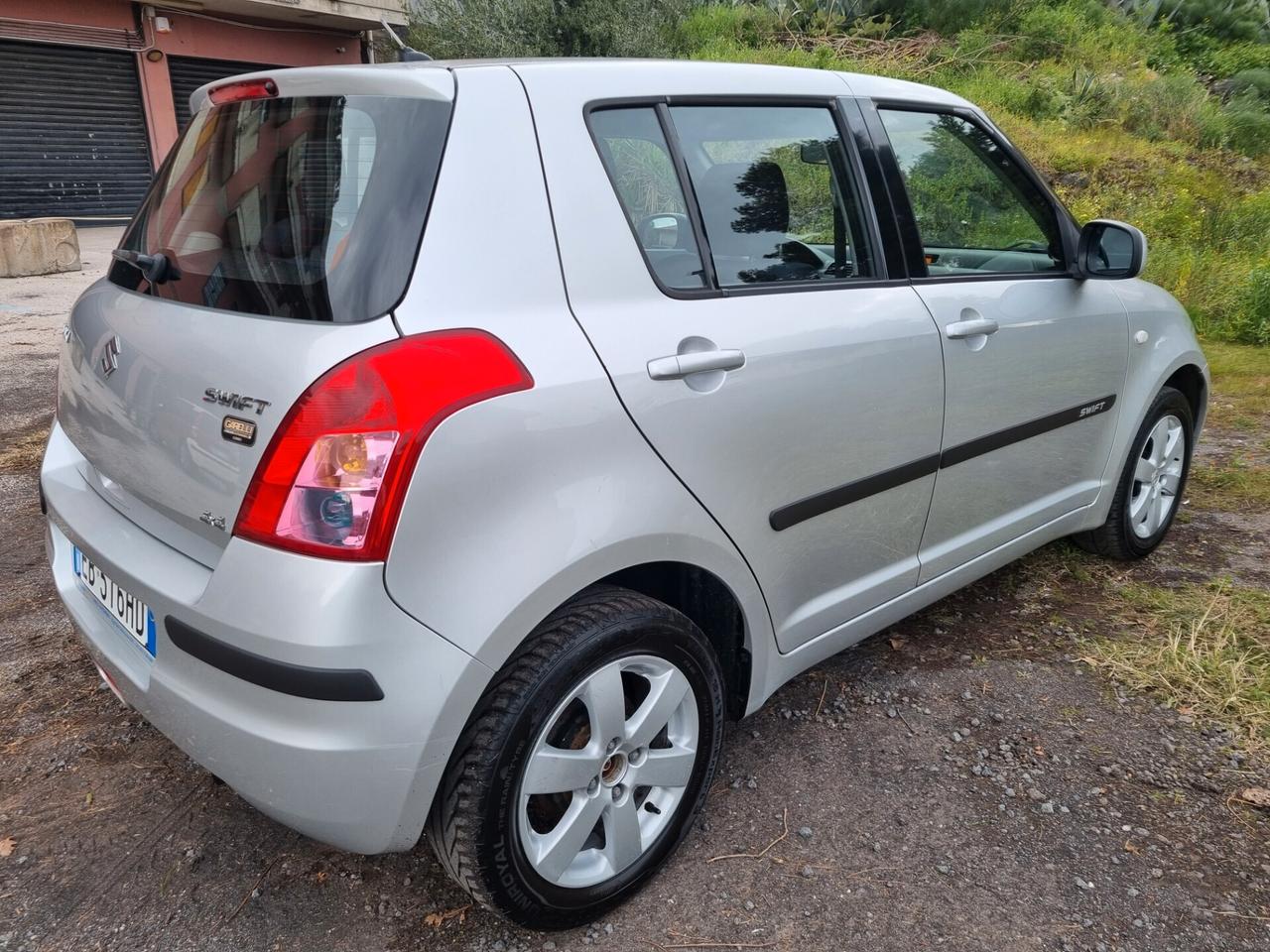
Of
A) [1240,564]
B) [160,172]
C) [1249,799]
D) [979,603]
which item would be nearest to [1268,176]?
[1240,564]

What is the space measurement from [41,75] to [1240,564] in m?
15.1

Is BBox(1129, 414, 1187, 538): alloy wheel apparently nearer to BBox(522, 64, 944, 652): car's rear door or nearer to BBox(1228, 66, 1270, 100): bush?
BBox(522, 64, 944, 652): car's rear door

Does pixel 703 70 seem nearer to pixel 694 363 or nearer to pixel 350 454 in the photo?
pixel 694 363

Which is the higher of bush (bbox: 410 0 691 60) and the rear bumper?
bush (bbox: 410 0 691 60)

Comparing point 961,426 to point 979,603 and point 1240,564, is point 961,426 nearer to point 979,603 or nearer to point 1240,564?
point 979,603

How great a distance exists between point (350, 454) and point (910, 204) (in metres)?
1.71

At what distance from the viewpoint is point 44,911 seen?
6.63 feet

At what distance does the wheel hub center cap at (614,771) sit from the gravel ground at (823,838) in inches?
12.7

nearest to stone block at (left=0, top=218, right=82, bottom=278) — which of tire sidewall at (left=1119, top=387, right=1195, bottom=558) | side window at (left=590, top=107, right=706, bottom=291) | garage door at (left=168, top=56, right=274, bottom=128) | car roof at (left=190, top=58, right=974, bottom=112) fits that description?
garage door at (left=168, top=56, right=274, bottom=128)

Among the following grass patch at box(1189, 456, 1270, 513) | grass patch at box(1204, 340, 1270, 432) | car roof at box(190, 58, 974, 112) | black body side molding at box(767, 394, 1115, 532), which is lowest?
grass patch at box(1204, 340, 1270, 432)

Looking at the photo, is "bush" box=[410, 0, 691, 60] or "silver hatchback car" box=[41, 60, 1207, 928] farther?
"bush" box=[410, 0, 691, 60]

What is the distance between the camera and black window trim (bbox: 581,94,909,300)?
1982 mm

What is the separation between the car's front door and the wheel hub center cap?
1.13m

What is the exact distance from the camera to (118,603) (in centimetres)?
196
